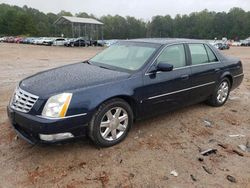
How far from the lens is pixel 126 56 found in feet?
15.5

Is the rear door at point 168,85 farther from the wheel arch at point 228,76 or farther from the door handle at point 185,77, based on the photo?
the wheel arch at point 228,76

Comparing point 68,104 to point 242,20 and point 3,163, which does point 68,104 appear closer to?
point 3,163

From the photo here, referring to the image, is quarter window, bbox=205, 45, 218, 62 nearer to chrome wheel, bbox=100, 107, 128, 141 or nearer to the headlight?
chrome wheel, bbox=100, 107, 128, 141

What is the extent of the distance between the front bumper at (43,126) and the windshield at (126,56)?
1.32 meters

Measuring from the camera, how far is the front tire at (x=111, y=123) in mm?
3615

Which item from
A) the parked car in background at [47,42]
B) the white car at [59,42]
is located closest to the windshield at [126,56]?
the white car at [59,42]

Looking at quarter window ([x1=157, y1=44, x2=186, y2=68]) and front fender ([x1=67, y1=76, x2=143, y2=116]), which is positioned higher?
quarter window ([x1=157, y1=44, x2=186, y2=68])

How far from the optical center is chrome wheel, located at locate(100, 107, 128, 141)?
377 cm

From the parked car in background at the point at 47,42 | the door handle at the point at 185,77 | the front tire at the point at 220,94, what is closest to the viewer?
the door handle at the point at 185,77

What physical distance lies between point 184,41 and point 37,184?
3649mm

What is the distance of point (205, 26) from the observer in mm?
108875

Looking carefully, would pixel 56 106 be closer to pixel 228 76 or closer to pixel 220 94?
pixel 220 94

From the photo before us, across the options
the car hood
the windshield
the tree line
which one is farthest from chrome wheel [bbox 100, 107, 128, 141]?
the tree line

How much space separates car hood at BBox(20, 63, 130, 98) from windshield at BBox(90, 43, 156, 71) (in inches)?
11.8
